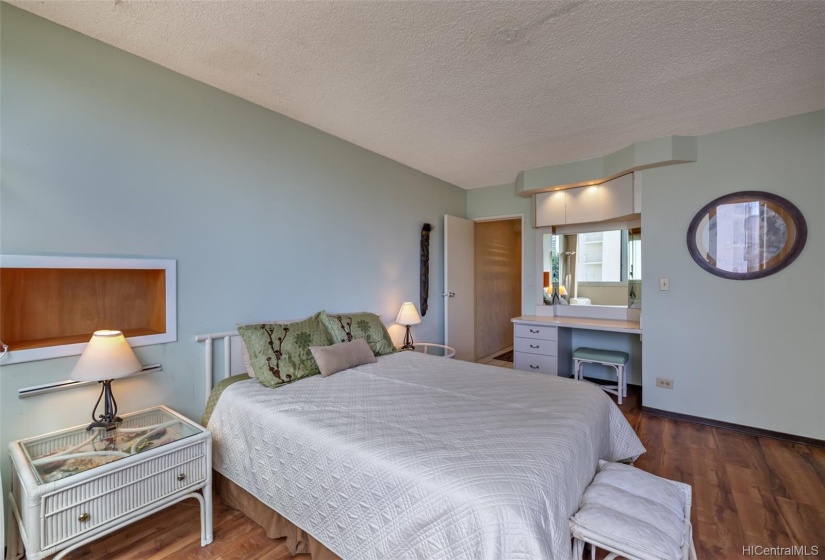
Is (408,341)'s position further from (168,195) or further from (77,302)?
(77,302)

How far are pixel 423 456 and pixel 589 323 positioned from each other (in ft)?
9.76

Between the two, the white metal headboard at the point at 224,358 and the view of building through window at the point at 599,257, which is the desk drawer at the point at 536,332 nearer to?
the view of building through window at the point at 599,257

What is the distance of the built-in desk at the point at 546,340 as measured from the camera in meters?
3.77

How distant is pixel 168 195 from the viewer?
82.7 inches

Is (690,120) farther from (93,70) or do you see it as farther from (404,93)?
(93,70)

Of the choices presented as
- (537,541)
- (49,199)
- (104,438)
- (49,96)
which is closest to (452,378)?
(537,541)

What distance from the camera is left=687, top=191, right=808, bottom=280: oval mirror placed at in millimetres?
2754

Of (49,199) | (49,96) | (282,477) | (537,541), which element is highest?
(49,96)

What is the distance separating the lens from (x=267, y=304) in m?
2.60

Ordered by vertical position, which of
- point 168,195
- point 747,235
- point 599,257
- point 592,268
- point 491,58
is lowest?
point 592,268

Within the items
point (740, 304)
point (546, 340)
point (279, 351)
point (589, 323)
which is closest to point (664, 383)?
point (589, 323)

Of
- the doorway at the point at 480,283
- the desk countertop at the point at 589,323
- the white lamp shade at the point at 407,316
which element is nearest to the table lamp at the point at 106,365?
the white lamp shade at the point at 407,316

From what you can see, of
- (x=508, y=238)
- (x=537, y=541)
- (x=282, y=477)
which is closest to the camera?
(x=537, y=541)

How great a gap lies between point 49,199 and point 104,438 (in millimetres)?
1184
